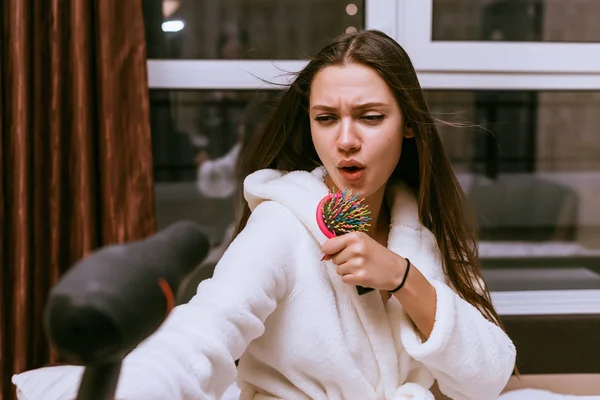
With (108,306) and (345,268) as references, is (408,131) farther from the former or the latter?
(108,306)

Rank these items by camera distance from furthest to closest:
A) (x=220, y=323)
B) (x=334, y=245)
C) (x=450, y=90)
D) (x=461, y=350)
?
(x=450, y=90), (x=461, y=350), (x=334, y=245), (x=220, y=323)

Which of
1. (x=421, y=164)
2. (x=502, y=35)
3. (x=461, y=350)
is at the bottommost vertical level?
(x=461, y=350)

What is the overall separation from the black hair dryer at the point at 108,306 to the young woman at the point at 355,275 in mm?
470

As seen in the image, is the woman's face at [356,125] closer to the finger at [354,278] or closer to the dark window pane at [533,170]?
the finger at [354,278]

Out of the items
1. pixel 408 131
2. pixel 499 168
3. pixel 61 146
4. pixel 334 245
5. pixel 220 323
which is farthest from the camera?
pixel 499 168

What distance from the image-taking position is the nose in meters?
1.03

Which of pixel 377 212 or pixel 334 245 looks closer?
pixel 334 245

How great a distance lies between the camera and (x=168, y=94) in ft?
6.07

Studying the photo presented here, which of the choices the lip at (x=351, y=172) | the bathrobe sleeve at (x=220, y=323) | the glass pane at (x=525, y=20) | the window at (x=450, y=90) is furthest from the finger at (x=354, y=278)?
the glass pane at (x=525, y=20)

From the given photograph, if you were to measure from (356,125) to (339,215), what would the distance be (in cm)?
19

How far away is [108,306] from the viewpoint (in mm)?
327

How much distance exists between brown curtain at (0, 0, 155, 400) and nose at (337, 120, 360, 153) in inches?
26.3

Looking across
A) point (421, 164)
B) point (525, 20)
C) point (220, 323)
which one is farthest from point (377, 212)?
point (525, 20)

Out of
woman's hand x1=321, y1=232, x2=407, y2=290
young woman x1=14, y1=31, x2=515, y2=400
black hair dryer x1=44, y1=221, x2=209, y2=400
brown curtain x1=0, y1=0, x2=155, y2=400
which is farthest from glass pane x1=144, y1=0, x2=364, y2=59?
black hair dryer x1=44, y1=221, x2=209, y2=400
